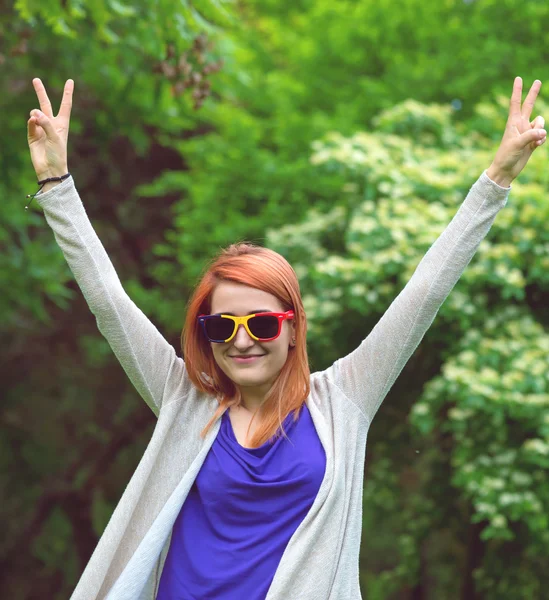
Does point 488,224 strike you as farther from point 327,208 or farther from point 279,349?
point 327,208

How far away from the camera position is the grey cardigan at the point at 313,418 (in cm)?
201

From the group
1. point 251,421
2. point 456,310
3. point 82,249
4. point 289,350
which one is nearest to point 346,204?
point 456,310

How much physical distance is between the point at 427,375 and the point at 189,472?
3954 millimetres

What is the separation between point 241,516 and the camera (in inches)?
81.7

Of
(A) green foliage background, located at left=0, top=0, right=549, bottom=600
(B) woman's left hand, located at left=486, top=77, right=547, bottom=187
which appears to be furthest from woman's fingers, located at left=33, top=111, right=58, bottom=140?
(A) green foliage background, located at left=0, top=0, right=549, bottom=600

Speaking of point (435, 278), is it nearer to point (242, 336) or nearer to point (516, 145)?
point (516, 145)

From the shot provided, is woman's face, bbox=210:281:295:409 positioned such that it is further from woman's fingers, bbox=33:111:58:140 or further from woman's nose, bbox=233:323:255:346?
woman's fingers, bbox=33:111:58:140

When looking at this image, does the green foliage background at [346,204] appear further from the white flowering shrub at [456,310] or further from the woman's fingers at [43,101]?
the woman's fingers at [43,101]

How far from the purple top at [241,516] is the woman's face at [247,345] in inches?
5.7

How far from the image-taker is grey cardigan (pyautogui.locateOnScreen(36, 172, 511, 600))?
2.01 meters

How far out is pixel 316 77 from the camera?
768 centimetres

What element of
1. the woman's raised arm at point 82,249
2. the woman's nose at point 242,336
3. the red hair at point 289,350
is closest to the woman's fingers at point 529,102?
the red hair at point 289,350

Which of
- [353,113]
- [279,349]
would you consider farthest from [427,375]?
[279,349]

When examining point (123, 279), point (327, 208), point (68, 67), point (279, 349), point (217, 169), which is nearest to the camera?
point (279, 349)
